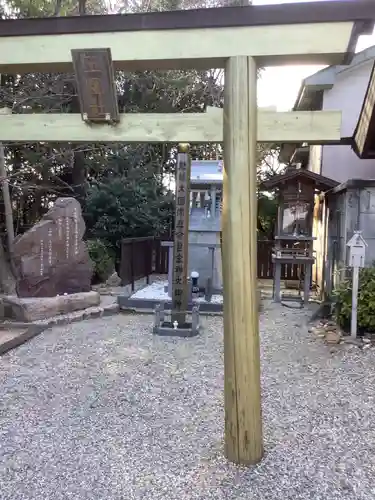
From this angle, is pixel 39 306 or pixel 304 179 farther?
pixel 304 179

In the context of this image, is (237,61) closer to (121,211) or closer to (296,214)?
(296,214)

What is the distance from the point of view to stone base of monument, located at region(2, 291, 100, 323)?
6.32m

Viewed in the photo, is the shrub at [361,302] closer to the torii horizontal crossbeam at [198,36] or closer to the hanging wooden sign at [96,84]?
the torii horizontal crossbeam at [198,36]

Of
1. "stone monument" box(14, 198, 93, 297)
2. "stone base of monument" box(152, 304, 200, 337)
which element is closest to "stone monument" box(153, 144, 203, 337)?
"stone base of monument" box(152, 304, 200, 337)

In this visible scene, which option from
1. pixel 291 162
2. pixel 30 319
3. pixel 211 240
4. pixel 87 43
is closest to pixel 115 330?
pixel 30 319

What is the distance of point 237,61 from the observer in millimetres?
2639

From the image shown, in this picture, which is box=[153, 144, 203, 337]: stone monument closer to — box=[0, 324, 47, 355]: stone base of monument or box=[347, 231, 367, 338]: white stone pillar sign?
box=[0, 324, 47, 355]: stone base of monument

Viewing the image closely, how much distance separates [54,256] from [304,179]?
441 cm

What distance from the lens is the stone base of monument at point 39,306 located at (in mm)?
6315

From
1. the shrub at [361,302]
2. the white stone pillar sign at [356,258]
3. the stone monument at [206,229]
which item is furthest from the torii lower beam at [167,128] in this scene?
the stone monument at [206,229]

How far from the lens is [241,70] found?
263 cm

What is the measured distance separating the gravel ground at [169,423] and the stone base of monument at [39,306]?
0.79m

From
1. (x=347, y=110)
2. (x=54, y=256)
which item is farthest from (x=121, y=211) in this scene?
(x=347, y=110)

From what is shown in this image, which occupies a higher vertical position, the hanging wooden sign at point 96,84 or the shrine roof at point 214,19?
the shrine roof at point 214,19
